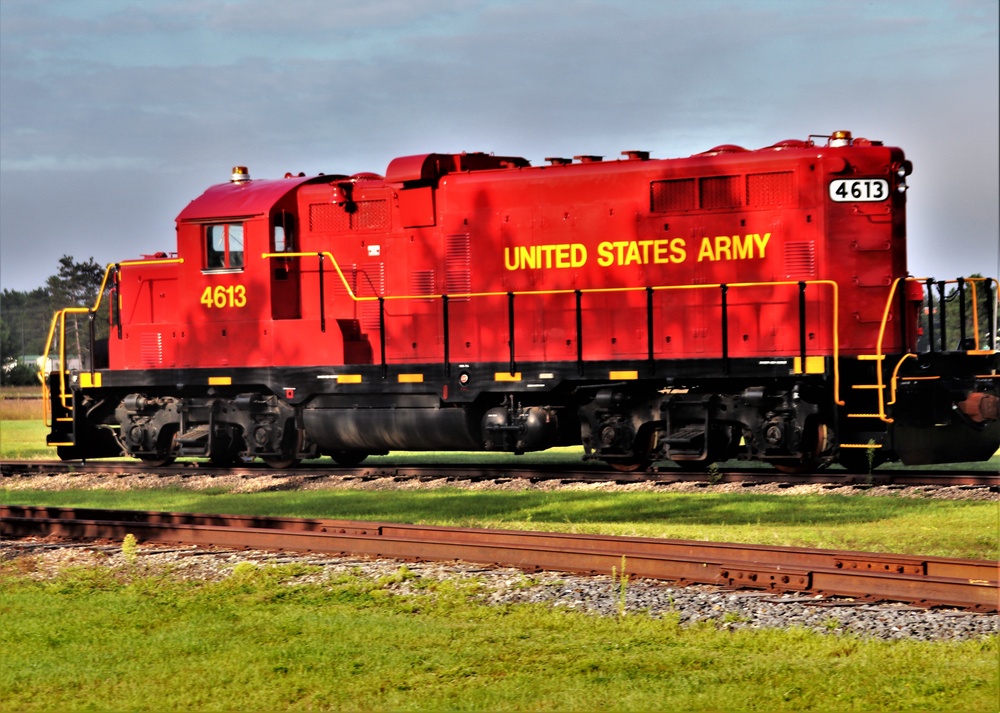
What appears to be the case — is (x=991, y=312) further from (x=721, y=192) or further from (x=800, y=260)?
(x=721, y=192)

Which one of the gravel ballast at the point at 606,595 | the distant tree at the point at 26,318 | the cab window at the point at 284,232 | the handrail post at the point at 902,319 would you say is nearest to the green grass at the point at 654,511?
the gravel ballast at the point at 606,595

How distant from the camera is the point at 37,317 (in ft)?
306

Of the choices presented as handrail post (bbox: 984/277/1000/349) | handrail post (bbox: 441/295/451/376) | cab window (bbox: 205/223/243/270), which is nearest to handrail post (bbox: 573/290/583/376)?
handrail post (bbox: 441/295/451/376)

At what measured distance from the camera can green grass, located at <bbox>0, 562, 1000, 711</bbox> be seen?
17.9ft

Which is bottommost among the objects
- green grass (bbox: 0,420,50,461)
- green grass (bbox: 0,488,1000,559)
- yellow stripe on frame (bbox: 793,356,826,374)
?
green grass (bbox: 0,420,50,461)

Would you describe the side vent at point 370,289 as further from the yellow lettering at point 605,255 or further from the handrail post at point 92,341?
the handrail post at point 92,341

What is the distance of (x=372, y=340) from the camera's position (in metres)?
16.3

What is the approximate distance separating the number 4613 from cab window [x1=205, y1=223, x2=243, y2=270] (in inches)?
10.8

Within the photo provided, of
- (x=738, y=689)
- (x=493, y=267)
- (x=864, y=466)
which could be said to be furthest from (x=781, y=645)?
(x=493, y=267)

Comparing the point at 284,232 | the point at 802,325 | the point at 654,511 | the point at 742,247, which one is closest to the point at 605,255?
the point at 742,247

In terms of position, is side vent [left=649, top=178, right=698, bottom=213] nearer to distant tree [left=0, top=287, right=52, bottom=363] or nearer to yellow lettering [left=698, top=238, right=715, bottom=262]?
yellow lettering [left=698, top=238, right=715, bottom=262]

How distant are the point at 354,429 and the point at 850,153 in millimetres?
7022

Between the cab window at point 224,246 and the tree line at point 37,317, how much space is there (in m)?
33.0

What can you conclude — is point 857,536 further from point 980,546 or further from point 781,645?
point 781,645
